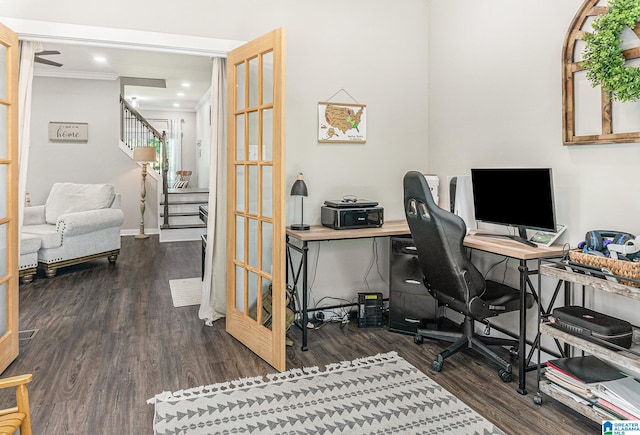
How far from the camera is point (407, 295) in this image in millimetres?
3314

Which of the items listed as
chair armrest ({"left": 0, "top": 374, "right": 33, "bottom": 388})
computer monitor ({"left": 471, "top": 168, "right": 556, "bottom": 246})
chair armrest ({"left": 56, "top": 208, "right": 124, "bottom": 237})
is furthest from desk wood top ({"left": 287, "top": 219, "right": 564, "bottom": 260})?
chair armrest ({"left": 56, "top": 208, "right": 124, "bottom": 237})

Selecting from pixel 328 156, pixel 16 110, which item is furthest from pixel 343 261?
pixel 16 110

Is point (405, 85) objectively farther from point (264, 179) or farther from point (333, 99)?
point (264, 179)

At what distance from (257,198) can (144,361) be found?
51.7 inches

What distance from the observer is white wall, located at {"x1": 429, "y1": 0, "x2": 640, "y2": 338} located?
7.84 feet

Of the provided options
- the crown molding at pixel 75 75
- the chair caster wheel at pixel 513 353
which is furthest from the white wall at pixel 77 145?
the chair caster wheel at pixel 513 353

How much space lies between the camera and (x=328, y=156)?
142 inches

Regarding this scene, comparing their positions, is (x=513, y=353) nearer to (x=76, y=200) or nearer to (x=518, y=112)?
(x=518, y=112)

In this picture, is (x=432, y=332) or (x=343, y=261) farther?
(x=343, y=261)

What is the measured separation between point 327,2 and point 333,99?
79cm

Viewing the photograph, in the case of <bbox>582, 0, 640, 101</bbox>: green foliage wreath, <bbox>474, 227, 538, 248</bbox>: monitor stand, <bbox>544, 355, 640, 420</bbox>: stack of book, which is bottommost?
<bbox>544, 355, 640, 420</bbox>: stack of book

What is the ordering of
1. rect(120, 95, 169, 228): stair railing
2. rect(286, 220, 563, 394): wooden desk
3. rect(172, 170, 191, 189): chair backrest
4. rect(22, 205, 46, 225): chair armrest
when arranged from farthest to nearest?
rect(172, 170, 191, 189): chair backrest < rect(120, 95, 169, 228): stair railing < rect(22, 205, 46, 225): chair armrest < rect(286, 220, 563, 394): wooden desk

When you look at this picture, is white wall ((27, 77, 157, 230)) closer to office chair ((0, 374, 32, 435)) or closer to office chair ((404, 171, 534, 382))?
office chair ((404, 171, 534, 382))

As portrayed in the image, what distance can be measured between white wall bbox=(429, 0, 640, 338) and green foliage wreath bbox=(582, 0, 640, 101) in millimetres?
388
